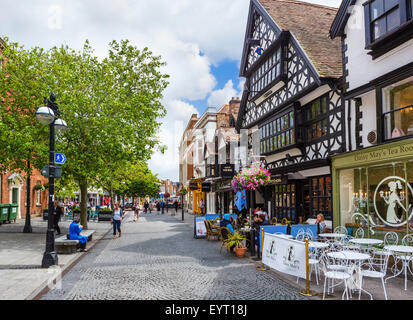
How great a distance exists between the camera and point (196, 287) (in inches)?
309

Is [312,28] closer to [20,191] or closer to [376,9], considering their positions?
[376,9]

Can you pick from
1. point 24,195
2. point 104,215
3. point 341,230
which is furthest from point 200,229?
point 24,195

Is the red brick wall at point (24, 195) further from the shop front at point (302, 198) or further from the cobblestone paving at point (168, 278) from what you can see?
the shop front at point (302, 198)

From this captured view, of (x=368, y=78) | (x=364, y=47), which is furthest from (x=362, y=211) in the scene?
(x=364, y=47)

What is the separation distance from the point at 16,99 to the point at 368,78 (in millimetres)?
15653

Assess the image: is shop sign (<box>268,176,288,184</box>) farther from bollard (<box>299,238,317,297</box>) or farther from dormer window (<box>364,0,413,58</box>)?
bollard (<box>299,238,317,297</box>)

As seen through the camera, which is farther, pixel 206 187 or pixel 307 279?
pixel 206 187

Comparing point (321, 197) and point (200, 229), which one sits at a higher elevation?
point (321, 197)

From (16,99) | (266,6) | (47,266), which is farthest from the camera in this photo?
(266,6)

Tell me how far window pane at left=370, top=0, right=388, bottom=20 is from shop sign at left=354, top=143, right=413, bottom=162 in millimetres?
4336

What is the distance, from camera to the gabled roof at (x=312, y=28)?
14.8 m

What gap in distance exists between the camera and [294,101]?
16.4 metres

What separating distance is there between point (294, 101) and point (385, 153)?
262 inches

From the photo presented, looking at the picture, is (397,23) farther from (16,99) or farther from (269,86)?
(16,99)
